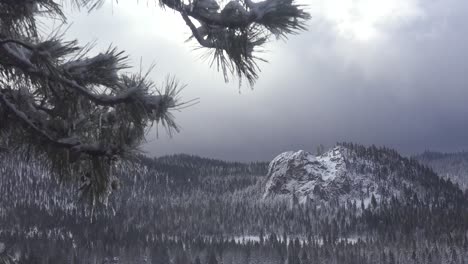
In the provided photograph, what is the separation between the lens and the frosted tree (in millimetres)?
5793

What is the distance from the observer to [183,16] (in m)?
5.96

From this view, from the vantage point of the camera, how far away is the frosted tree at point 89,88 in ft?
19.0

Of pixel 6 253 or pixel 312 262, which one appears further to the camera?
pixel 312 262

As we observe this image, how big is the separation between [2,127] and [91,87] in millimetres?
1301

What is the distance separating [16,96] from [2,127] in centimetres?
55

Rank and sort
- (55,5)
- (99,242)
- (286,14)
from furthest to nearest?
(99,242) < (55,5) < (286,14)

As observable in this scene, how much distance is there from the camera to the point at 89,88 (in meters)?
6.62

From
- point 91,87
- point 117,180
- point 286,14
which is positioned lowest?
point 117,180

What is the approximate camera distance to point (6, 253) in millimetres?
6312

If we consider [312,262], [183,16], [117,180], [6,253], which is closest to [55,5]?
[183,16]

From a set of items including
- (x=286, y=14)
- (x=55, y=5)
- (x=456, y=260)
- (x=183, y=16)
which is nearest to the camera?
(x=286, y=14)

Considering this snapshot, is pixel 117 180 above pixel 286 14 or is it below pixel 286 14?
below

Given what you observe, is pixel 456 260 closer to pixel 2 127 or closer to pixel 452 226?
pixel 452 226

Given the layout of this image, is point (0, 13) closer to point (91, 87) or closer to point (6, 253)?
point (91, 87)
